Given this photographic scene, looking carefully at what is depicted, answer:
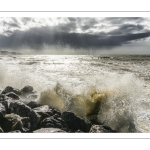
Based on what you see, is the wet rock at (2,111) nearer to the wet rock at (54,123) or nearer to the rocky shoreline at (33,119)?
the rocky shoreline at (33,119)

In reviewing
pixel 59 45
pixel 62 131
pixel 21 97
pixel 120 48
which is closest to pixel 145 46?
pixel 120 48

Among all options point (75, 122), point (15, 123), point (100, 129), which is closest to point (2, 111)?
point (15, 123)

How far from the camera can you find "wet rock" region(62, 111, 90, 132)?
3.86 meters

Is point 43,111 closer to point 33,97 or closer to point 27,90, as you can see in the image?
point 33,97

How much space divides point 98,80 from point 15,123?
1421mm

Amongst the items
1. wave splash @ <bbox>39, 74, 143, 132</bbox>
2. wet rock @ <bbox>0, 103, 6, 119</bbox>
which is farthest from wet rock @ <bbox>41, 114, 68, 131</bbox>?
wet rock @ <bbox>0, 103, 6, 119</bbox>

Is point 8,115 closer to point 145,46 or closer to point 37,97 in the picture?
point 37,97

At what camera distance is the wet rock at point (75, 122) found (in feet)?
12.7

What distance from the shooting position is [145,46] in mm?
3984

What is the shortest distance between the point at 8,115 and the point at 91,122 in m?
1.27

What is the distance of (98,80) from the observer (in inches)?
160

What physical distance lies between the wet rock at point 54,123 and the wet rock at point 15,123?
0.79ft

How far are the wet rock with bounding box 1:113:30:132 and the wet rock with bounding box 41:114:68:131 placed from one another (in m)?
0.24
